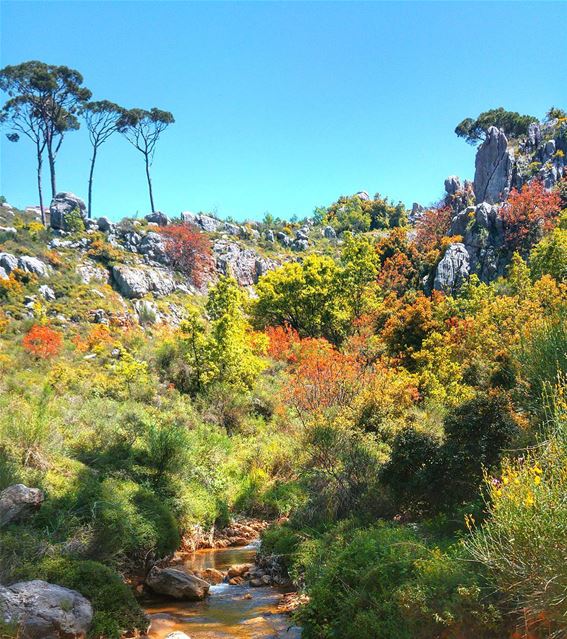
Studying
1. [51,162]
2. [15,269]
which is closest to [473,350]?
[15,269]

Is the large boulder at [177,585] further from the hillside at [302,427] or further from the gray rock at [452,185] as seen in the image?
the gray rock at [452,185]

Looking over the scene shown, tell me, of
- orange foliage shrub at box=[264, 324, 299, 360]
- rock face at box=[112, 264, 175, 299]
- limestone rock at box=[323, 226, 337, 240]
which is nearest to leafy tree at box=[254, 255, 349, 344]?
orange foliage shrub at box=[264, 324, 299, 360]

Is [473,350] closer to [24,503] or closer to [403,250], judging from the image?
[24,503]

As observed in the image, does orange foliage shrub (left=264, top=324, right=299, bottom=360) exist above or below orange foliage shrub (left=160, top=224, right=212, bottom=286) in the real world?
below

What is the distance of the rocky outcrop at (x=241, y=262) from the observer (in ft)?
176

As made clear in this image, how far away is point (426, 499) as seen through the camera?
11.8 meters

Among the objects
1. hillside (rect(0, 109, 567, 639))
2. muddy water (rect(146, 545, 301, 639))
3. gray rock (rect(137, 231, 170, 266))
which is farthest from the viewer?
gray rock (rect(137, 231, 170, 266))

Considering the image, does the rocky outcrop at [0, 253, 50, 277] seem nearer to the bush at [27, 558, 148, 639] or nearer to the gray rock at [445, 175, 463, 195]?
the bush at [27, 558, 148, 639]

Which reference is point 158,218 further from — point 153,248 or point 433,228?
point 433,228

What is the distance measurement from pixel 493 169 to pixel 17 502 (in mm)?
54358

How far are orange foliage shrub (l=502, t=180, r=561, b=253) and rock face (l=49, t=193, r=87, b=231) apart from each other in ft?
127

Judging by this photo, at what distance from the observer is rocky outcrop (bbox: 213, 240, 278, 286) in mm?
53531

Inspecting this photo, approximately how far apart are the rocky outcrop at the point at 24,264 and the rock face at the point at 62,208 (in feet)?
27.7

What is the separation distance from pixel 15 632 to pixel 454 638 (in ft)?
20.4
